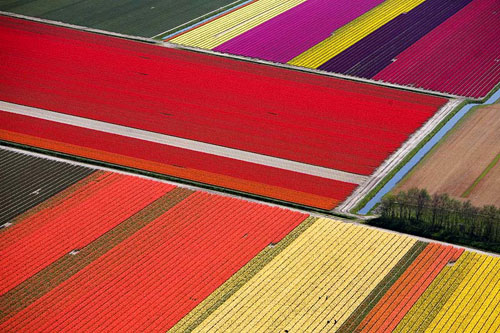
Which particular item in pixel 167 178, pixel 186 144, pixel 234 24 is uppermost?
pixel 234 24

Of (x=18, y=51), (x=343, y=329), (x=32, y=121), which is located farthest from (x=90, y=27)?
(x=343, y=329)

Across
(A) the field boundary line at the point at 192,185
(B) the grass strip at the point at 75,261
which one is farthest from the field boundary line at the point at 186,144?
(B) the grass strip at the point at 75,261

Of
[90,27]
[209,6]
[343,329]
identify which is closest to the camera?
[343,329]

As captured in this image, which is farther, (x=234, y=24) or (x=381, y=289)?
(x=234, y=24)

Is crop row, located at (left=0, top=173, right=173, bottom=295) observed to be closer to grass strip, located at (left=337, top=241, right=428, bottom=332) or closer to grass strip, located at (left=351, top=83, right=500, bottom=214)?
grass strip, located at (left=351, top=83, right=500, bottom=214)

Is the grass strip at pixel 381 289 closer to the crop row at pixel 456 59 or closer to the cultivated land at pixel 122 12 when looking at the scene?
the crop row at pixel 456 59

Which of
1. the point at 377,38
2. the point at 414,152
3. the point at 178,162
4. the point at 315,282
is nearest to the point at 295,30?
the point at 377,38

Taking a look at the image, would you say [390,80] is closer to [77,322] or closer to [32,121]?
[32,121]

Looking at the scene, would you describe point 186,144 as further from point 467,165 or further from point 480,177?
point 480,177
